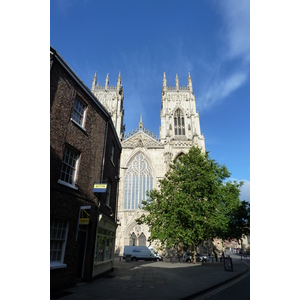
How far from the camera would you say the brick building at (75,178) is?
24.8ft

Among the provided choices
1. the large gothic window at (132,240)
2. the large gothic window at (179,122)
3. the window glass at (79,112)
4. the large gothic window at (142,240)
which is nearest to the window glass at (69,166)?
the window glass at (79,112)

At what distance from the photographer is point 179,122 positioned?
44906 mm

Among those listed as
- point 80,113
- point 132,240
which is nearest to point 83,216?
point 80,113

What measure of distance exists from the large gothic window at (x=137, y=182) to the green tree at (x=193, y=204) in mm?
12935

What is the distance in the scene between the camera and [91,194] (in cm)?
1002

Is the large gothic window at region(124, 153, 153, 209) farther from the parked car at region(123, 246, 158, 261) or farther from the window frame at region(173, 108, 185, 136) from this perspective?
the window frame at region(173, 108, 185, 136)

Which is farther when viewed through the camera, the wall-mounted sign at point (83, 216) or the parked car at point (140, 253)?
the parked car at point (140, 253)

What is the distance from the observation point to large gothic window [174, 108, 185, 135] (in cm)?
A: 4381

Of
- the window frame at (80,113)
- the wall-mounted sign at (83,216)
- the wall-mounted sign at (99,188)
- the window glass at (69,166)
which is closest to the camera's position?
the wall-mounted sign at (83,216)

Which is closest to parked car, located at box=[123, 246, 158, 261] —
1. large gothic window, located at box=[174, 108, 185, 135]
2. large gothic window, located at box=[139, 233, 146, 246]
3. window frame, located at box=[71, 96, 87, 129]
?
large gothic window, located at box=[139, 233, 146, 246]

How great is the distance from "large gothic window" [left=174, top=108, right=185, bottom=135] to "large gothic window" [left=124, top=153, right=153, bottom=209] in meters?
10.6

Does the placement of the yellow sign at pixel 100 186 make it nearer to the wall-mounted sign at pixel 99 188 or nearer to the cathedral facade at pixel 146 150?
the wall-mounted sign at pixel 99 188
